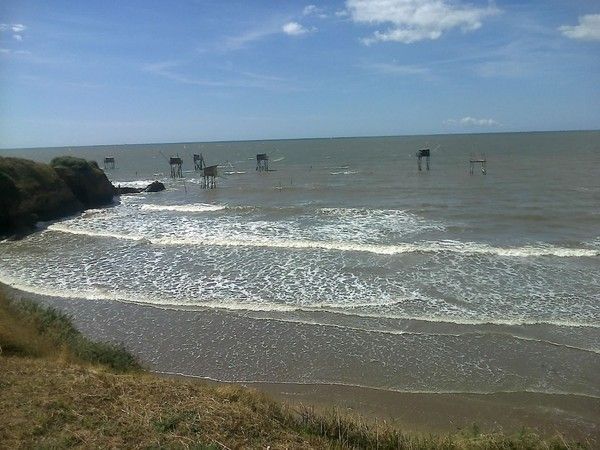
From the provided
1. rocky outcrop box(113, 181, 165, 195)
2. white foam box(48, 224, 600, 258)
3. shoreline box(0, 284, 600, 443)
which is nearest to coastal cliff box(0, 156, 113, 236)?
rocky outcrop box(113, 181, 165, 195)

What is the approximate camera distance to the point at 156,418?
6.55 metres

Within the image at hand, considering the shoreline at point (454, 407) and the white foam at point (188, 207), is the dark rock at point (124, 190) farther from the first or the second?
the shoreline at point (454, 407)

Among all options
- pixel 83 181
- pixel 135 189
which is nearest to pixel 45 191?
pixel 83 181

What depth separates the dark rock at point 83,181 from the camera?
39000 mm

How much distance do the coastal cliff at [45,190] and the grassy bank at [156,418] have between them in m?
23.9

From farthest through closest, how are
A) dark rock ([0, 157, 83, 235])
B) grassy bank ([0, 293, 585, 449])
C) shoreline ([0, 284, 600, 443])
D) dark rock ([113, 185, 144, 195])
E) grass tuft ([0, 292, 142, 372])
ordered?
dark rock ([113, 185, 144, 195]) < dark rock ([0, 157, 83, 235]) < grass tuft ([0, 292, 142, 372]) < shoreline ([0, 284, 600, 443]) < grassy bank ([0, 293, 585, 449])

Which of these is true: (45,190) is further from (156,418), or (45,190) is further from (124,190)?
(156,418)

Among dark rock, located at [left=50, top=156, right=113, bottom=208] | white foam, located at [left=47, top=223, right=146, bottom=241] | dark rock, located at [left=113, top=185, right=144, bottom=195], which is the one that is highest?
dark rock, located at [left=50, top=156, right=113, bottom=208]

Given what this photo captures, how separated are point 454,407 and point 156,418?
5961mm

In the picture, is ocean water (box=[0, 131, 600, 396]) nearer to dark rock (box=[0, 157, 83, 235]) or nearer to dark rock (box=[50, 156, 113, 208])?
dark rock (box=[0, 157, 83, 235])

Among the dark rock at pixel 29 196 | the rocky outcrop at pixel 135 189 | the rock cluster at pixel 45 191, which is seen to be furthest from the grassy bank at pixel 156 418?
the rocky outcrop at pixel 135 189

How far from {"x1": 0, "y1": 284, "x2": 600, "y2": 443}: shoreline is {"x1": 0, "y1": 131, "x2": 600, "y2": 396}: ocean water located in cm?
30

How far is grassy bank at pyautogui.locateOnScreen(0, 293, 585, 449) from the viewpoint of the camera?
20.1 ft

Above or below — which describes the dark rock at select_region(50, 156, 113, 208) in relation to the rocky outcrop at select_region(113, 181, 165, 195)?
above
